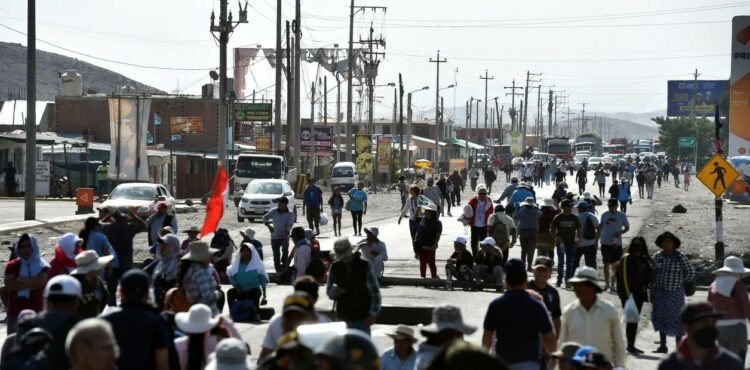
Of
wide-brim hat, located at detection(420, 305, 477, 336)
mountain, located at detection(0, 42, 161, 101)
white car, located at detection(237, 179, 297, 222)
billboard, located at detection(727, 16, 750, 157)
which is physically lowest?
white car, located at detection(237, 179, 297, 222)

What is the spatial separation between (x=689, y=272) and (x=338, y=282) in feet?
15.6

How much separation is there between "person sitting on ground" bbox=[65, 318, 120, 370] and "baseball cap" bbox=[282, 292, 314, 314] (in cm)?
164

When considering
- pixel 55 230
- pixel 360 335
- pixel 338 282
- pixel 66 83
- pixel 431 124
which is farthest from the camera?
pixel 431 124

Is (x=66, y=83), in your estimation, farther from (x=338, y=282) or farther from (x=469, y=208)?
(x=338, y=282)

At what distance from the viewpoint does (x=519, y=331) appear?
32.3 feet

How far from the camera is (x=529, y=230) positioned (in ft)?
79.6

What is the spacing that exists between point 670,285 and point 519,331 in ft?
19.7

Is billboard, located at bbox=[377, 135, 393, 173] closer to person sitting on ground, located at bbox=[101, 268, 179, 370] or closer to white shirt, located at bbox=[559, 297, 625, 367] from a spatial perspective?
white shirt, located at bbox=[559, 297, 625, 367]

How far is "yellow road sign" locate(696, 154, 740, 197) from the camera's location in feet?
89.3

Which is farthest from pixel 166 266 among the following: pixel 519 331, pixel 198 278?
pixel 519 331

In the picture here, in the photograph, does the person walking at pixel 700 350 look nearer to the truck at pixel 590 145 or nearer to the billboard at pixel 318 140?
the billboard at pixel 318 140

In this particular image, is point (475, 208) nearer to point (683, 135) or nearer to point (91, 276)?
point (91, 276)

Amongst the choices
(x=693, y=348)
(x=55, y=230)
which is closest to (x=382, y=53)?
(x=55, y=230)

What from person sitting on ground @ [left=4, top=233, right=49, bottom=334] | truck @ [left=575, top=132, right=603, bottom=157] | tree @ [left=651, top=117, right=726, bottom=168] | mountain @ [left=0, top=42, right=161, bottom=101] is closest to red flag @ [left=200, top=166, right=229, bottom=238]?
person sitting on ground @ [left=4, top=233, right=49, bottom=334]
